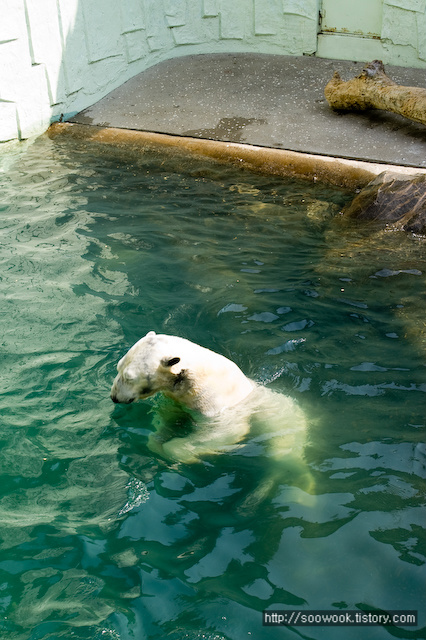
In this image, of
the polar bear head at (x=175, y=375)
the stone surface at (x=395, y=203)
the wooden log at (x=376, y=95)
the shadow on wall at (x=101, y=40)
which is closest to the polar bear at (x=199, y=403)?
the polar bear head at (x=175, y=375)

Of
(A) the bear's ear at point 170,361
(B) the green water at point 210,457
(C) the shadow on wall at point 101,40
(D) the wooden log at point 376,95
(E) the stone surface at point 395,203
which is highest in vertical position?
(C) the shadow on wall at point 101,40

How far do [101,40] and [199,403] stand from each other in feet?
25.2

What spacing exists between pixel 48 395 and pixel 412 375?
2.28 metres

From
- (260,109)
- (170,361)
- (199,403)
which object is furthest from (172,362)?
(260,109)

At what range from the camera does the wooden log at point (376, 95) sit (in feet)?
24.8

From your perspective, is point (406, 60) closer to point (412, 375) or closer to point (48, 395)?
point (412, 375)

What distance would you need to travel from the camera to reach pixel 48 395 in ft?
13.7

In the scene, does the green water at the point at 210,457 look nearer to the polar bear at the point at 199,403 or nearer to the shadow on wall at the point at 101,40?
the polar bear at the point at 199,403

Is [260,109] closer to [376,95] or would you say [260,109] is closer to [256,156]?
[256,156]

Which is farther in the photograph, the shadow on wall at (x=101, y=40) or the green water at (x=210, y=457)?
the shadow on wall at (x=101, y=40)

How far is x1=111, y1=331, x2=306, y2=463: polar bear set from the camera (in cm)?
344

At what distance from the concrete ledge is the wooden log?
2.85 ft

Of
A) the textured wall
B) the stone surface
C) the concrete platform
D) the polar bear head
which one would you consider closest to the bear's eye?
the polar bear head

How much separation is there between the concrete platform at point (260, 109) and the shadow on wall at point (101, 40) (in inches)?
9.6
